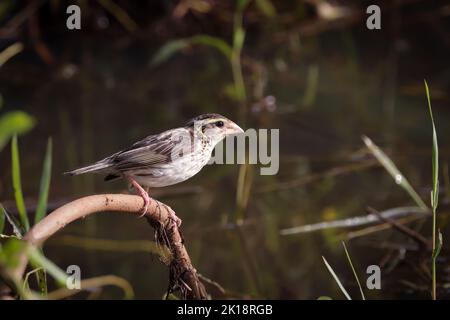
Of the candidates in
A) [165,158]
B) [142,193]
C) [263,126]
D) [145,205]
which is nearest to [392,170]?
[165,158]

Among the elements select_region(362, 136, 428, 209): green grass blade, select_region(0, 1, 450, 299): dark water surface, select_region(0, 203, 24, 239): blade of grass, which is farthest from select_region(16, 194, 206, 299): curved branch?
select_region(362, 136, 428, 209): green grass blade

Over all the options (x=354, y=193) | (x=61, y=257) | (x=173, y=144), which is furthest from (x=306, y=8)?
(x=173, y=144)

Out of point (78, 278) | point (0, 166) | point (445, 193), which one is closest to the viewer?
point (78, 278)

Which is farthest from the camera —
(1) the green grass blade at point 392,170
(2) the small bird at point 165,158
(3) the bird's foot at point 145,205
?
(1) the green grass blade at point 392,170

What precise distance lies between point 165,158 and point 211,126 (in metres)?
0.39

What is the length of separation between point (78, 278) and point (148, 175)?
147cm

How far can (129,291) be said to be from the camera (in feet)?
16.9

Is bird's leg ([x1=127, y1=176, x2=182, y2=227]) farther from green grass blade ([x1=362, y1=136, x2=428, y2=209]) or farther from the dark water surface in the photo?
green grass blade ([x1=362, y1=136, x2=428, y2=209])

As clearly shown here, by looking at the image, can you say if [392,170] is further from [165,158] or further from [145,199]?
[145,199]

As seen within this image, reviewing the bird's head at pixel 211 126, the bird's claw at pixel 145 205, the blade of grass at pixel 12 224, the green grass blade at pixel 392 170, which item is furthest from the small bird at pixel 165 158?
the green grass blade at pixel 392 170

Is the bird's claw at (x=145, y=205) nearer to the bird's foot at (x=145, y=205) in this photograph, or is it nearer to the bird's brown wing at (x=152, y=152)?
the bird's foot at (x=145, y=205)

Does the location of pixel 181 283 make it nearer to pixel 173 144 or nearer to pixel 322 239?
pixel 173 144

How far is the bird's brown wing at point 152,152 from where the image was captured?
3.89 meters

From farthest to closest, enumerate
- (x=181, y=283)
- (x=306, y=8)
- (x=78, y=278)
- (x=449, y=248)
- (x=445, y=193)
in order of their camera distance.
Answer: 1. (x=306, y=8)
2. (x=445, y=193)
3. (x=449, y=248)
4. (x=78, y=278)
5. (x=181, y=283)
